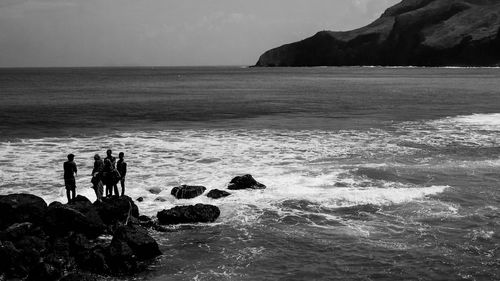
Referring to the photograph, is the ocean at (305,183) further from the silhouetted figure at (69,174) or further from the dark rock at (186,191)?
the silhouetted figure at (69,174)

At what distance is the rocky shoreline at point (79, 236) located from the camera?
13.9m

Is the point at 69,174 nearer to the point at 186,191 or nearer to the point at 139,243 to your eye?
the point at 186,191

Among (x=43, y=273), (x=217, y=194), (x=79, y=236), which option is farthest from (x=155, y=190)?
(x=43, y=273)

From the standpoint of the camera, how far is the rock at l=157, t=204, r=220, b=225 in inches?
707

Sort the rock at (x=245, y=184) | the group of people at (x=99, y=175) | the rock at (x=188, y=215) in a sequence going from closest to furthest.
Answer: the rock at (x=188, y=215), the group of people at (x=99, y=175), the rock at (x=245, y=184)

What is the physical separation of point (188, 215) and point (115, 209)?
2.68 meters

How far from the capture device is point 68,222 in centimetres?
1634

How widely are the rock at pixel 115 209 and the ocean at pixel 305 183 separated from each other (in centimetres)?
154

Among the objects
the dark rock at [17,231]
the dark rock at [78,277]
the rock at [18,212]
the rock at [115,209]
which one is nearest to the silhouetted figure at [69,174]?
the rock at [115,209]

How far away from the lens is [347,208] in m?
19.5

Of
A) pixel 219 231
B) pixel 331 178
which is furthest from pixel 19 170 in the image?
pixel 331 178

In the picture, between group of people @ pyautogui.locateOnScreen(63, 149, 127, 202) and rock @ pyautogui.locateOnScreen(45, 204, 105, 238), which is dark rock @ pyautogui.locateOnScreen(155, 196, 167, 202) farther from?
rock @ pyautogui.locateOnScreen(45, 204, 105, 238)

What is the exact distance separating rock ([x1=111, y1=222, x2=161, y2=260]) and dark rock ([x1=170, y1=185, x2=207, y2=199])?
576 cm

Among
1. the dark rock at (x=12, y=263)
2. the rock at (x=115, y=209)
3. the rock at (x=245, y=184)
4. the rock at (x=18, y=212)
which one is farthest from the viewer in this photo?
the rock at (x=245, y=184)
